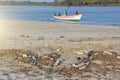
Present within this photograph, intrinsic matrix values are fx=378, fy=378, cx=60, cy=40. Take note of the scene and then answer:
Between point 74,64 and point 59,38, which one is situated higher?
point 74,64

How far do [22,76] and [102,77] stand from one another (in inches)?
81.9

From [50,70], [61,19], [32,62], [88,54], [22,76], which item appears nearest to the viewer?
[22,76]

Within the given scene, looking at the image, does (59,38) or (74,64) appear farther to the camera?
(59,38)

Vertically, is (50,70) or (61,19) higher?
(50,70)

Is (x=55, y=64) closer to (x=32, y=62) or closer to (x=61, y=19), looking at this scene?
(x=32, y=62)

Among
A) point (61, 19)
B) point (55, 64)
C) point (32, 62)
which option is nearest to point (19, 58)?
point (32, 62)

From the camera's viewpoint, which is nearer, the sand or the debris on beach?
the debris on beach

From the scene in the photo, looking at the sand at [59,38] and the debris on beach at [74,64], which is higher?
the debris on beach at [74,64]

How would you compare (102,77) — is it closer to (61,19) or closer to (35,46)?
(35,46)

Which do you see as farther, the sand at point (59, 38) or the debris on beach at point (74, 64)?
the sand at point (59, 38)

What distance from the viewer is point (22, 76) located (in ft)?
32.2

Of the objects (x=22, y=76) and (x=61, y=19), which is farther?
(x=61, y=19)

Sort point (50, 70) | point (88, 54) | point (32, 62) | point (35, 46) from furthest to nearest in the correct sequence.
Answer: point (35, 46) < point (88, 54) < point (32, 62) < point (50, 70)

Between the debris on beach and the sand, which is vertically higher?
the debris on beach
